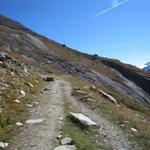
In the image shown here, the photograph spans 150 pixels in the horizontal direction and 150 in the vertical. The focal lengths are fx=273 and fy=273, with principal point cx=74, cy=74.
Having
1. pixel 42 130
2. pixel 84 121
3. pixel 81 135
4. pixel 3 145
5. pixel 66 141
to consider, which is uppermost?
pixel 84 121

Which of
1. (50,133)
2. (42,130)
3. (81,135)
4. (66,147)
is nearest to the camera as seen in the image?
(66,147)

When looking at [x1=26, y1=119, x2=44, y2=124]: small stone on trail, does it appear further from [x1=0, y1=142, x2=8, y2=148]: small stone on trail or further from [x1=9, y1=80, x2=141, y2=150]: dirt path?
[x1=0, y1=142, x2=8, y2=148]: small stone on trail

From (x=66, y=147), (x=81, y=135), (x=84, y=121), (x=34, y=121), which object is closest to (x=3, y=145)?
(x=66, y=147)

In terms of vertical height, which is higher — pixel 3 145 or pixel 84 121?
pixel 84 121

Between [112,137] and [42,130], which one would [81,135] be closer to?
[112,137]

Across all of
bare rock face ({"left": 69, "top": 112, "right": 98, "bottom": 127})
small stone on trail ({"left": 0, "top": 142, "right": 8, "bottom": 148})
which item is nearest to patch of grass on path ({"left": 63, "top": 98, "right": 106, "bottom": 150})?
bare rock face ({"left": 69, "top": 112, "right": 98, "bottom": 127})

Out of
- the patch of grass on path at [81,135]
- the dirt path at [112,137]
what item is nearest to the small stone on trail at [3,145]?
the patch of grass on path at [81,135]

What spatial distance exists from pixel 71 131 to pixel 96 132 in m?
1.53

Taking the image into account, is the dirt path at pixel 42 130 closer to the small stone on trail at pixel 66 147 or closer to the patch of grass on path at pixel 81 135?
the small stone on trail at pixel 66 147

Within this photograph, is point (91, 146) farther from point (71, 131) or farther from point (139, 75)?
point (139, 75)

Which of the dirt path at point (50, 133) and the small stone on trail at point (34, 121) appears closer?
the dirt path at point (50, 133)

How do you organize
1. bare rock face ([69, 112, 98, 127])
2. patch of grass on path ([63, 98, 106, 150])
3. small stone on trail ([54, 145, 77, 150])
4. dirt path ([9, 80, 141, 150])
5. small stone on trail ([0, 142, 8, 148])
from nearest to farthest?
small stone on trail ([54, 145, 77, 150]) < small stone on trail ([0, 142, 8, 148]) < patch of grass on path ([63, 98, 106, 150]) < dirt path ([9, 80, 141, 150]) < bare rock face ([69, 112, 98, 127])

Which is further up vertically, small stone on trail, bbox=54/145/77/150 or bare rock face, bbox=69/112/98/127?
bare rock face, bbox=69/112/98/127

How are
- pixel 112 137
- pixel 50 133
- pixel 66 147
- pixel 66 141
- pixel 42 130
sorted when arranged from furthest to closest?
pixel 42 130
pixel 112 137
pixel 50 133
pixel 66 141
pixel 66 147
